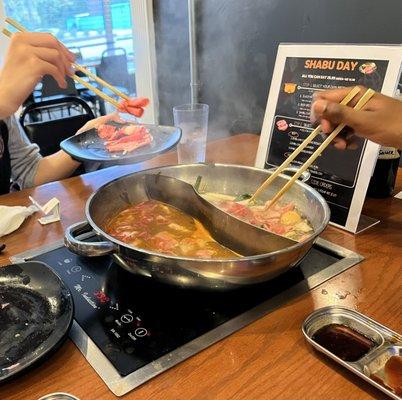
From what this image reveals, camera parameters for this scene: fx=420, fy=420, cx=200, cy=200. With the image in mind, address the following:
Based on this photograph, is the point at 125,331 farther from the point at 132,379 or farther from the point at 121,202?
the point at 121,202

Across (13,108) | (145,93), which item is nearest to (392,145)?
(13,108)

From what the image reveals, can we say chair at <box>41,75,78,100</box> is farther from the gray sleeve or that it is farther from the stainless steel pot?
the stainless steel pot

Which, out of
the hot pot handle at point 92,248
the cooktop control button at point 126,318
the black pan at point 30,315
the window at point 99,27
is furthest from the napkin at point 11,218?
the window at point 99,27

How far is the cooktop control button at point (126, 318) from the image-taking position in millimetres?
867

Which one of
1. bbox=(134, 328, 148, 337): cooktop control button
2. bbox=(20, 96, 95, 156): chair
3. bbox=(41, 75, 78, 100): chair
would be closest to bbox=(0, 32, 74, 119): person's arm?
bbox=(20, 96, 95, 156): chair

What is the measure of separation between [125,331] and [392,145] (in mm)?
803

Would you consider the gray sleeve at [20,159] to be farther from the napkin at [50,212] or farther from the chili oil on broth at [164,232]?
the chili oil on broth at [164,232]

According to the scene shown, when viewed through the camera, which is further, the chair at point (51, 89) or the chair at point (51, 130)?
the chair at point (51, 89)

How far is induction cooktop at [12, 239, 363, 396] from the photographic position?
77 cm

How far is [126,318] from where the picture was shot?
88 centimetres

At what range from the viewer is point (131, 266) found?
0.88 metres

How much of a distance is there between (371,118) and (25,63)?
1.12 m

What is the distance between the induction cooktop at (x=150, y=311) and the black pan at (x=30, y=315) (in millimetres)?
56

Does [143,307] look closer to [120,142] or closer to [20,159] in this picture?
[120,142]
